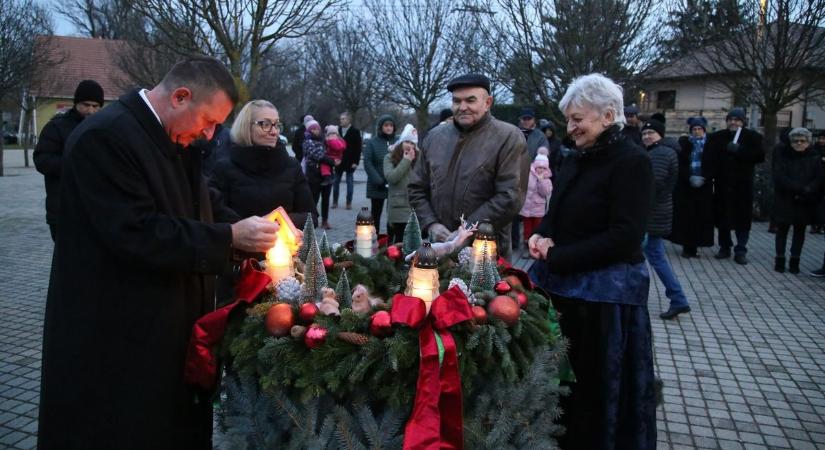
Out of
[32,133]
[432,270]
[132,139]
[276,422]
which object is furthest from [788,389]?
[32,133]

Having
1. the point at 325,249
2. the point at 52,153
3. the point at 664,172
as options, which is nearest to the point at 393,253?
the point at 325,249

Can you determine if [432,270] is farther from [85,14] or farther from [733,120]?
[85,14]

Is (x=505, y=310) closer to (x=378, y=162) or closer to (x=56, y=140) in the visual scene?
(x=56, y=140)

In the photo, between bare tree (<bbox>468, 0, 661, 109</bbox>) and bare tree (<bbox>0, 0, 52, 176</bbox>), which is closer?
bare tree (<bbox>468, 0, 661, 109</bbox>)

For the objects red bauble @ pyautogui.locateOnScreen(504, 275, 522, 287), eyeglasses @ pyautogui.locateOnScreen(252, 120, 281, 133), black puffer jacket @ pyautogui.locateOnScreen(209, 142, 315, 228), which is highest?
eyeglasses @ pyautogui.locateOnScreen(252, 120, 281, 133)

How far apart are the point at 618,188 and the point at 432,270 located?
1.10 metres

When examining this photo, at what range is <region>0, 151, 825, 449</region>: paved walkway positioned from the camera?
4.02m

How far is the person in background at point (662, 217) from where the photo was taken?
6.47m

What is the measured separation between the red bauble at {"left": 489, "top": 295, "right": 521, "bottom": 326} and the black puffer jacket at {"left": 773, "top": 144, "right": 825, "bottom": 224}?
25.3 feet

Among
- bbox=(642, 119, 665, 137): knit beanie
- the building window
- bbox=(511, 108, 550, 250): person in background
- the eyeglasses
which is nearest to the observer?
the eyeglasses

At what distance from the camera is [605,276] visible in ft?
10.1

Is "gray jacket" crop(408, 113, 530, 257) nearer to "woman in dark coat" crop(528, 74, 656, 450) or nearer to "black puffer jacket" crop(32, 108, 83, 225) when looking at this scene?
"woman in dark coat" crop(528, 74, 656, 450)

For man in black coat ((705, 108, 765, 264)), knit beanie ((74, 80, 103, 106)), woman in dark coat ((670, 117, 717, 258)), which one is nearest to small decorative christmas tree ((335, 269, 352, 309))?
knit beanie ((74, 80, 103, 106))

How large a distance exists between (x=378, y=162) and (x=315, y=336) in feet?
27.1
